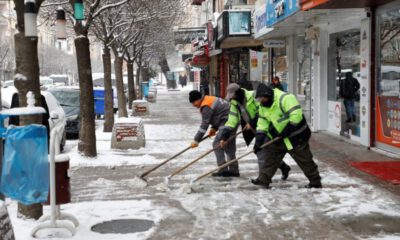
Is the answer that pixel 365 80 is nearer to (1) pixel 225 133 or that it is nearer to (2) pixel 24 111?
(1) pixel 225 133

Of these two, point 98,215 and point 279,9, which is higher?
point 279,9

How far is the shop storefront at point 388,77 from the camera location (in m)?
11.0

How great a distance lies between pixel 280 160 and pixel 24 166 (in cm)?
399

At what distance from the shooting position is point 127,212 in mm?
7297

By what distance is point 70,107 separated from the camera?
57.6 ft

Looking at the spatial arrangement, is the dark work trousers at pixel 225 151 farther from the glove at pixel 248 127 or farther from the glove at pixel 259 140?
the glove at pixel 259 140

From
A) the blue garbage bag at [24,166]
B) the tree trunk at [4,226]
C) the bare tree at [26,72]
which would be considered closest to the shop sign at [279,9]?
the bare tree at [26,72]

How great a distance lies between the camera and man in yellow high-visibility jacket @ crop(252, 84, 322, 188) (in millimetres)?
8016

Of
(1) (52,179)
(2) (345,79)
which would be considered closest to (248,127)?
(1) (52,179)

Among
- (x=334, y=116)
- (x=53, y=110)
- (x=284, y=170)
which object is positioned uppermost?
(x=53, y=110)

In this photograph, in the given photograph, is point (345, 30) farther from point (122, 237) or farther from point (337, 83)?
point (122, 237)

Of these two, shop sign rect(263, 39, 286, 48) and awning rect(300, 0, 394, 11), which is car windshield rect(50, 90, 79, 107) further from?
awning rect(300, 0, 394, 11)

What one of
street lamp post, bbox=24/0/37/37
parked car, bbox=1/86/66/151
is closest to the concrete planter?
parked car, bbox=1/86/66/151

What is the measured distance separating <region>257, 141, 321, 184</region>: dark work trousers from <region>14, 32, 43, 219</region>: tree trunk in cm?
325
